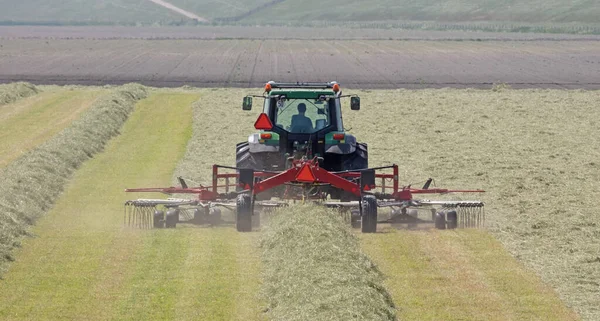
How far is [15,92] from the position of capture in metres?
38.3

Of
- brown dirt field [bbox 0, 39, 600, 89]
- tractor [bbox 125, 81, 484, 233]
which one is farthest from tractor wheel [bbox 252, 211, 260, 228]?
brown dirt field [bbox 0, 39, 600, 89]

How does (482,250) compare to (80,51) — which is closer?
(482,250)

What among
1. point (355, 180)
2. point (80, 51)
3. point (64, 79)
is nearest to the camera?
point (355, 180)

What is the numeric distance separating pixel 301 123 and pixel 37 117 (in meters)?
16.3

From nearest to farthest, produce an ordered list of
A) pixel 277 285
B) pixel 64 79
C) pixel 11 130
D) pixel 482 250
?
1. pixel 277 285
2. pixel 482 250
3. pixel 11 130
4. pixel 64 79

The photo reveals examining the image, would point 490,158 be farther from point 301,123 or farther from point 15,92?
point 15,92

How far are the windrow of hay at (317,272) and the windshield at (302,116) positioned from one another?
86.6 inches

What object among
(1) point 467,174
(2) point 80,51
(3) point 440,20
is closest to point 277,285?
(1) point 467,174

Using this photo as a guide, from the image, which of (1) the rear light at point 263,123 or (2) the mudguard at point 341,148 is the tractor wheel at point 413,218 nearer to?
(2) the mudguard at point 341,148

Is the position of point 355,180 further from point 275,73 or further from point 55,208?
point 275,73

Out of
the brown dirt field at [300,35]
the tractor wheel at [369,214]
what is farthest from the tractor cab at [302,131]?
the brown dirt field at [300,35]

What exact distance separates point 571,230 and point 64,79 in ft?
122

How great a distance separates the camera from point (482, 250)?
574 inches

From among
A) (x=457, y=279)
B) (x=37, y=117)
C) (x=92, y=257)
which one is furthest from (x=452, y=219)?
(x=37, y=117)
